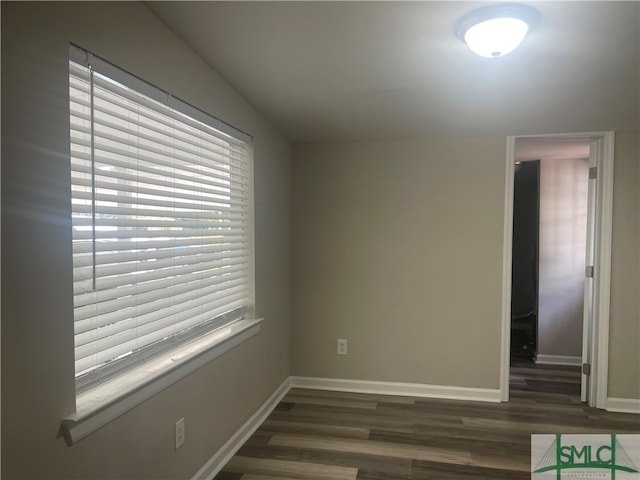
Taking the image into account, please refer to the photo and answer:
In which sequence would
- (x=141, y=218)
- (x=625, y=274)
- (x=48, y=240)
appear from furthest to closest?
(x=625, y=274), (x=141, y=218), (x=48, y=240)

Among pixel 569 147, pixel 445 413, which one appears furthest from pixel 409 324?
pixel 569 147

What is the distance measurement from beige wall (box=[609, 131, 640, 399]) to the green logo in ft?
1.97

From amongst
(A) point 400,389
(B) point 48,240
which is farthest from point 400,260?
(B) point 48,240

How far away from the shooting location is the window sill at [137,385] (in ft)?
4.55

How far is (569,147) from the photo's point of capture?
3.94m

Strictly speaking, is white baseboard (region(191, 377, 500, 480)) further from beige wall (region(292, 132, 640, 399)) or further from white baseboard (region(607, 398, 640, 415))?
white baseboard (region(607, 398, 640, 415))

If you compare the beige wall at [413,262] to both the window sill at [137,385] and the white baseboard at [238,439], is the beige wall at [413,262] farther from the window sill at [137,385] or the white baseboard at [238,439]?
the window sill at [137,385]

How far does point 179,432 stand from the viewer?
6.57 ft

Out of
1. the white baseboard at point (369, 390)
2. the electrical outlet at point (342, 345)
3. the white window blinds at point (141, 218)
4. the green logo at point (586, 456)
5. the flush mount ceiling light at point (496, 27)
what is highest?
the flush mount ceiling light at point (496, 27)

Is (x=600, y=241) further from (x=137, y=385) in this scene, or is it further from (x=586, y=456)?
(x=137, y=385)

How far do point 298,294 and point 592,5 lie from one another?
2807 millimetres

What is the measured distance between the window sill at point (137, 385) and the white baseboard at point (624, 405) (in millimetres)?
2867

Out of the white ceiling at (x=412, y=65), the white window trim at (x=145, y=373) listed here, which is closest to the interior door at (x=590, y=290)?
the white ceiling at (x=412, y=65)

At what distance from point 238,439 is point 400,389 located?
149 cm
